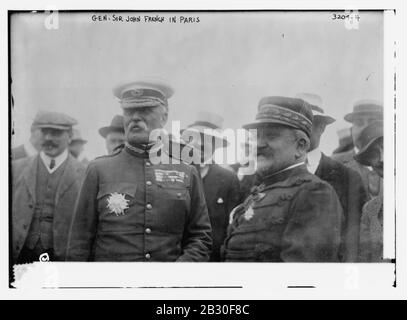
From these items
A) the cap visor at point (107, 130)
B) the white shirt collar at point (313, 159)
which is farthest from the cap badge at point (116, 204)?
the white shirt collar at point (313, 159)

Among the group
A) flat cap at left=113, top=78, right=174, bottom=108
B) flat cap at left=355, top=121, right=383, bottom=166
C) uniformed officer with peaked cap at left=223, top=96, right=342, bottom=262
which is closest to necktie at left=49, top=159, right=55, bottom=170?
flat cap at left=113, top=78, right=174, bottom=108

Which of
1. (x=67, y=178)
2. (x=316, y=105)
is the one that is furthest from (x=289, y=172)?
(x=67, y=178)

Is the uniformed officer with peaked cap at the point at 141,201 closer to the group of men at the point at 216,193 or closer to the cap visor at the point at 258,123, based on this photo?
the group of men at the point at 216,193

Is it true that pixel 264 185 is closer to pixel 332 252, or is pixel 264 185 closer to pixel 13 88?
pixel 332 252

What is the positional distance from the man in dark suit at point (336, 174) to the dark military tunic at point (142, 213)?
27.3 inches

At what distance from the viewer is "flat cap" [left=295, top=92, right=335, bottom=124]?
3686mm

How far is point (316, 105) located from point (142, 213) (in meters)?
1.19

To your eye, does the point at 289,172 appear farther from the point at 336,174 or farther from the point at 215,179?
the point at 215,179

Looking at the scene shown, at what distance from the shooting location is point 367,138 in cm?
370

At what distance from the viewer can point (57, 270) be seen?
372cm

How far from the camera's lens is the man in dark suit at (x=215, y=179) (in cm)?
369

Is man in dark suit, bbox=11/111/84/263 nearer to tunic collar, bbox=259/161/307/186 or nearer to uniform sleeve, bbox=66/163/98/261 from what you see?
uniform sleeve, bbox=66/163/98/261

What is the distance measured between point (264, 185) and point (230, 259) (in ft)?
1.55
